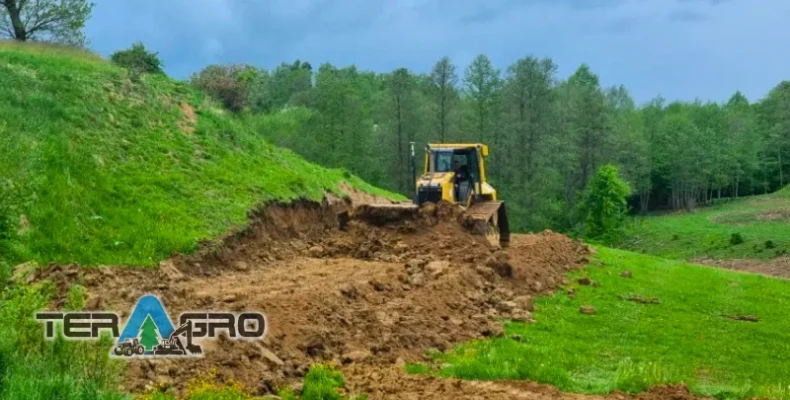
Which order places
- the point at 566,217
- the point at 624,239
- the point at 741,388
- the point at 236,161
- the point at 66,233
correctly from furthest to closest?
the point at 566,217 → the point at 624,239 → the point at 236,161 → the point at 66,233 → the point at 741,388

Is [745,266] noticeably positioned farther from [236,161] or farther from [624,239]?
[236,161]

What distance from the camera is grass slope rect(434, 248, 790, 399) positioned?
34.0 ft

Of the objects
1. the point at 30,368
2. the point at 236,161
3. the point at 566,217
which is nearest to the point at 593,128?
the point at 566,217

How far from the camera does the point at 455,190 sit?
23.0m

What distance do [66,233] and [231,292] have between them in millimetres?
3846

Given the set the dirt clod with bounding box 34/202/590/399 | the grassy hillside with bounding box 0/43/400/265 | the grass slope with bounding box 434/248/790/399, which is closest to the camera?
the dirt clod with bounding box 34/202/590/399

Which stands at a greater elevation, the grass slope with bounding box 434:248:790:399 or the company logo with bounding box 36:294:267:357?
the company logo with bounding box 36:294:267:357

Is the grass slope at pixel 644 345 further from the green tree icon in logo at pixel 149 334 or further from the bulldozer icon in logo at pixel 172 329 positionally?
the green tree icon in logo at pixel 149 334

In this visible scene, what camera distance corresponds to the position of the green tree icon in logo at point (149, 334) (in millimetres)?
8848

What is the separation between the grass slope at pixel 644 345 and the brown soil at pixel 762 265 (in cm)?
1608

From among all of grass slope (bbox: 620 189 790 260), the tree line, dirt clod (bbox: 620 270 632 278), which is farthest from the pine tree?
the tree line

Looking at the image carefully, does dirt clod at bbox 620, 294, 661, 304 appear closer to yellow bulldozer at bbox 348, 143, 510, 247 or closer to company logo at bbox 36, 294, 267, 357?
yellow bulldozer at bbox 348, 143, 510, 247

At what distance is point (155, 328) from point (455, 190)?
48.0 ft

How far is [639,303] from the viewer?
1809cm
